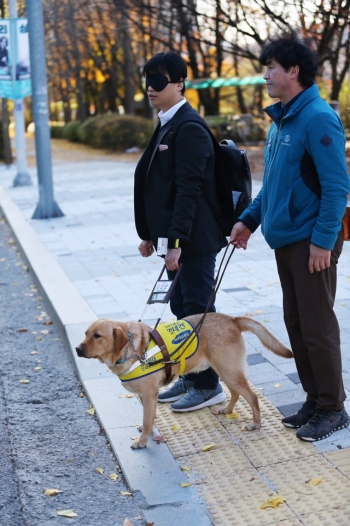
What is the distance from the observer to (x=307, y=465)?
3816 mm

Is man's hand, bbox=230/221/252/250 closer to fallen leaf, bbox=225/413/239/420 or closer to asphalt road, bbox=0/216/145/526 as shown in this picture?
fallen leaf, bbox=225/413/239/420

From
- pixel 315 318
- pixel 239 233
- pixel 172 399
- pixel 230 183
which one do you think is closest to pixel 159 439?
pixel 172 399

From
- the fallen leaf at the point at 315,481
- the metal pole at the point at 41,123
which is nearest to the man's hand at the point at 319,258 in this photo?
the fallen leaf at the point at 315,481

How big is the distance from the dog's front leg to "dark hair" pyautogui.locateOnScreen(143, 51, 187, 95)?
1.81m

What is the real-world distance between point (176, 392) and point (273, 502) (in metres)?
1.53

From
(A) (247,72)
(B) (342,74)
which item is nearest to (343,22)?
(B) (342,74)

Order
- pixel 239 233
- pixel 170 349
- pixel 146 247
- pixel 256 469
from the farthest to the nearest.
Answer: pixel 146 247, pixel 239 233, pixel 170 349, pixel 256 469

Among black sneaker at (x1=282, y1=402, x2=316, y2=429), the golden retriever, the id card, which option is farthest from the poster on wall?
black sneaker at (x1=282, y1=402, x2=316, y2=429)

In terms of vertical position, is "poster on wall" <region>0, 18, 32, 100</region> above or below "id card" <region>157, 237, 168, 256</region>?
above

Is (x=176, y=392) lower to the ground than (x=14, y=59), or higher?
lower

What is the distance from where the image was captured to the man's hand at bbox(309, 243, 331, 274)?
372 centimetres

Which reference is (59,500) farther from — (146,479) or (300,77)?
(300,77)

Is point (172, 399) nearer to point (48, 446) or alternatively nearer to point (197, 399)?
point (197, 399)

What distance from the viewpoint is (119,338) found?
4.02 m
